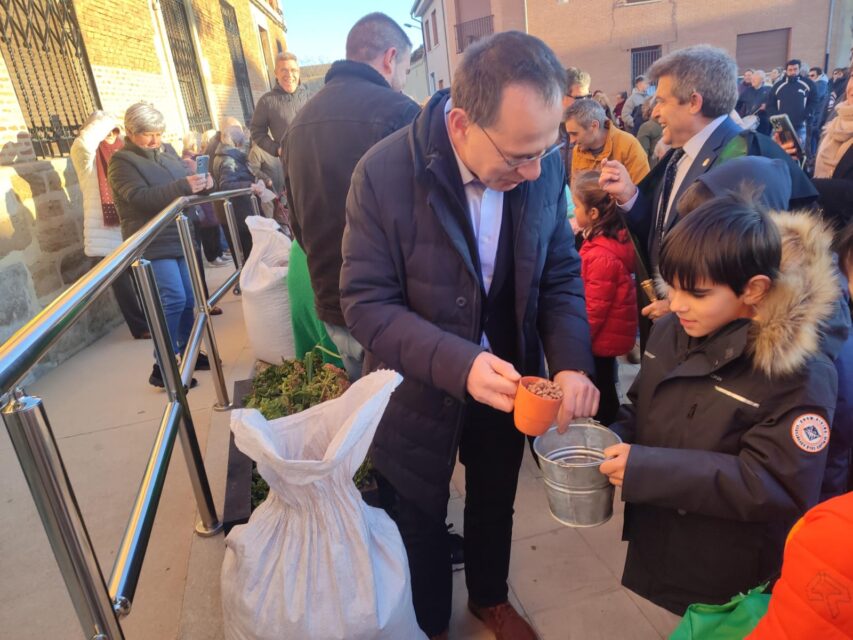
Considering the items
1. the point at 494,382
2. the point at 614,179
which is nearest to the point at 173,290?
the point at 614,179

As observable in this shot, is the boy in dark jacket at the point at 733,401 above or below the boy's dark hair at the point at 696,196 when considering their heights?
below

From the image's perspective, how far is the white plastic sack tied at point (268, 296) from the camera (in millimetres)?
3354

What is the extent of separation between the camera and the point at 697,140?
249 centimetres

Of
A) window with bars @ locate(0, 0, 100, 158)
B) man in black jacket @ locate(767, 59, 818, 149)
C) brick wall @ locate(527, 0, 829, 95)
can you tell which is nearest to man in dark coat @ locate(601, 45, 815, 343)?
window with bars @ locate(0, 0, 100, 158)

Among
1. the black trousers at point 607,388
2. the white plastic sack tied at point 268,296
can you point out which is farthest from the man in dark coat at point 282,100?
the black trousers at point 607,388

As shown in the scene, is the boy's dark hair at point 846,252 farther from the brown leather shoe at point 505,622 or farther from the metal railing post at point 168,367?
the metal railing post at point 168,367

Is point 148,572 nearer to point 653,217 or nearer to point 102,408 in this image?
point 102,408

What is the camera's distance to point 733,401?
4.26 feet

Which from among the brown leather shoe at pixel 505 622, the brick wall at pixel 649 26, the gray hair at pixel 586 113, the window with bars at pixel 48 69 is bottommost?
the brown leather shoe at pixel 505 622

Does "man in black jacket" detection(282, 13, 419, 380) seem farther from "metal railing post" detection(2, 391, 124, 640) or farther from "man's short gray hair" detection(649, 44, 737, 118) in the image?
"metal railing post" detection(2, 391, 124, 640)

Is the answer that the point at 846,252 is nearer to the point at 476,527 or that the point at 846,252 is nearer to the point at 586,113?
the point at 476,527

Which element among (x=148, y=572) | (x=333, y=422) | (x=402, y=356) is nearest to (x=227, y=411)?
(x=148, y=572)

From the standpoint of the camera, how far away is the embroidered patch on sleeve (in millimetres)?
1195

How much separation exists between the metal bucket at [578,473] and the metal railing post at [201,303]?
92.0 inches
